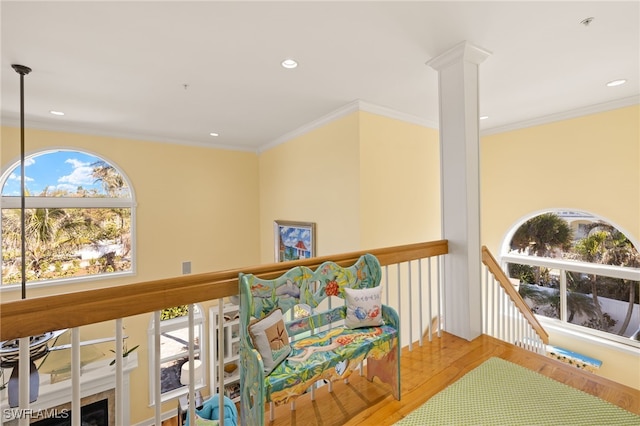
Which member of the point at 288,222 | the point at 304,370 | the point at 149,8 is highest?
the point at 149,8

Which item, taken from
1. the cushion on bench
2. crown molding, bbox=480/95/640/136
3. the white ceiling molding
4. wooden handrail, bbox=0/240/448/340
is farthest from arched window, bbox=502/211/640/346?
wooden handrail, bbox=0/240/448/340

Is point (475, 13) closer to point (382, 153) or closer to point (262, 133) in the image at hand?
point (382, 153)

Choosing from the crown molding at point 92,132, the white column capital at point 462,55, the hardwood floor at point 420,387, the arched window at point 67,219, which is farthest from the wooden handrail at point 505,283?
the arched window at point 67,219

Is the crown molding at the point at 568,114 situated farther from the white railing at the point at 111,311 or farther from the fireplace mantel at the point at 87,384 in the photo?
the fireplace mantel at the point at 87,384

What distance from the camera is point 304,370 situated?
1300mm

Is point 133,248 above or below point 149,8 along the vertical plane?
below

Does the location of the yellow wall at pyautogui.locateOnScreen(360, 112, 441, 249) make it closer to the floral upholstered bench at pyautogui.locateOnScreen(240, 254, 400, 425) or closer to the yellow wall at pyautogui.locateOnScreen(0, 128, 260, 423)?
the floral upholstered bench at pyautogui.locateOnScreen(240, 254, 400, 425)

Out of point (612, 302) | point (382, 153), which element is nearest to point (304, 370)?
point (382, 153)

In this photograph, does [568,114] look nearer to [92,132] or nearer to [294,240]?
[294,240]

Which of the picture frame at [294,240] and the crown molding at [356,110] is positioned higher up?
the crown molding at [356,110]

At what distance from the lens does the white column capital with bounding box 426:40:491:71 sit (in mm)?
2047

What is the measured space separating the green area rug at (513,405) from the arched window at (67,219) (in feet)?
15.2

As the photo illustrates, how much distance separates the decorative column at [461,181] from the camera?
2104 millimetres

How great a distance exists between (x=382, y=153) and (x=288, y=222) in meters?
1.92
